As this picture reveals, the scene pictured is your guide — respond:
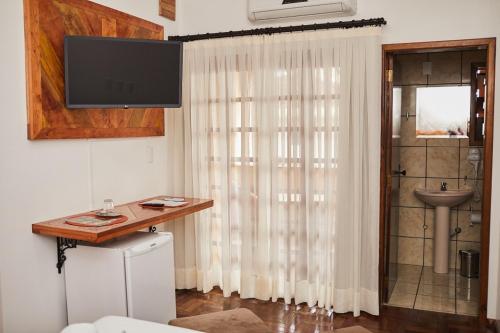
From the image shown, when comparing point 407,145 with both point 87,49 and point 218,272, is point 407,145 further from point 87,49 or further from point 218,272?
point 87,49

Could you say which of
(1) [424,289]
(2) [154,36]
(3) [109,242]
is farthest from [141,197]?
(1) [424,289]

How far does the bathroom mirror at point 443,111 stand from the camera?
194 inches

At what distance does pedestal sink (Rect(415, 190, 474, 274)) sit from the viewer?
4.72 m

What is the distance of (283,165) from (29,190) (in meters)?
1.95

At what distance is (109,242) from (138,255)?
0.86ft

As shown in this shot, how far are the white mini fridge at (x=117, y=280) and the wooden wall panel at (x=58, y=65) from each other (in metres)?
0.81

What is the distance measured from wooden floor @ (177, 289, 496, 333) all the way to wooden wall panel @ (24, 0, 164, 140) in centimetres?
159

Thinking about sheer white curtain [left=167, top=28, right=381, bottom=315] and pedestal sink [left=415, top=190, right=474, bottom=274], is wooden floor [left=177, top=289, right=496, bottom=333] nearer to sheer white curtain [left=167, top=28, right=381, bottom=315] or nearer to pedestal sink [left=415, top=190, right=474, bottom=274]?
sheer white curtain [left=167, top=28, right=381, bottom=315]

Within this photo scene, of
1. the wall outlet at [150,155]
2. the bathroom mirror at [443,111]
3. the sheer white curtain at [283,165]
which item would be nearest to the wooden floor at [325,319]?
the sheer white curtain at [283,165]

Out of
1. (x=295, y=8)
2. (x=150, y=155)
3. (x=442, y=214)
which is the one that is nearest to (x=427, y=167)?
(x=442, y=214)

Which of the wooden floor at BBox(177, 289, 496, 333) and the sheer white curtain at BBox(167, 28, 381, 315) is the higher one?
the sheer white curtain at BBox(167, 28, 381, 315)

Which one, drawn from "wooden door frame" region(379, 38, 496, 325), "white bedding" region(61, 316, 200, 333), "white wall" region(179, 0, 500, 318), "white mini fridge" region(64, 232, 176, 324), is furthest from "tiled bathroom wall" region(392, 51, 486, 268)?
"white bedding" region(61, 316, 200, 333)

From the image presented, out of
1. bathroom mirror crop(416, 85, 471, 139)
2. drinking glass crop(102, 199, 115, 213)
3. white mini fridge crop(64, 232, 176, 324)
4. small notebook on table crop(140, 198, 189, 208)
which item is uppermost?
bathroom mirror crop(416, 85, 471, 139)

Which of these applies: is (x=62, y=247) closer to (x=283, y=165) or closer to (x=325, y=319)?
(x=283, y=165)
